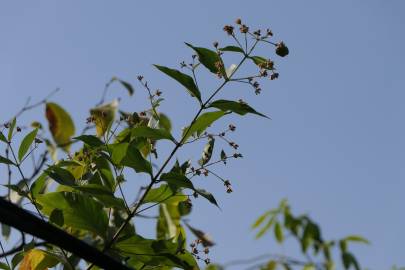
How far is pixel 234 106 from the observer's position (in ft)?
4.39

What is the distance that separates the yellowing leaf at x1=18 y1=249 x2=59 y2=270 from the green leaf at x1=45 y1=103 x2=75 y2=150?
1.32 metres

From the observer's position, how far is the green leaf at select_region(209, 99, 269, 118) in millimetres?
1319

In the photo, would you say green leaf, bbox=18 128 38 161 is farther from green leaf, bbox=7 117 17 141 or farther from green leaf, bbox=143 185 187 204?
green leaf, bbox=143 185 187 204

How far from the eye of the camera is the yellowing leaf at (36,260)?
4.71ft

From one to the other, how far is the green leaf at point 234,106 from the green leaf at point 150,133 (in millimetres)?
141

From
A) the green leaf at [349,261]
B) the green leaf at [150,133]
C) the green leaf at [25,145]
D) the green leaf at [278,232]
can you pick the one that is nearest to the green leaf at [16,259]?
the green leaf at [25,145]

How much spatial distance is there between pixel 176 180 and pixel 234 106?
0.23 metres

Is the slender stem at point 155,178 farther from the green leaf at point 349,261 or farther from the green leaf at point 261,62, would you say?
the green leaf at point 349,261

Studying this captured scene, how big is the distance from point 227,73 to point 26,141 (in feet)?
1.96

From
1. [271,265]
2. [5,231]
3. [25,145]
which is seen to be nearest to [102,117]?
[25,145]

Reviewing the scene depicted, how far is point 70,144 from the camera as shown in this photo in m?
2.74

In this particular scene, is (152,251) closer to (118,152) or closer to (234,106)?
(118,152)

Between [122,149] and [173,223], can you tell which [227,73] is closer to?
[122,149]

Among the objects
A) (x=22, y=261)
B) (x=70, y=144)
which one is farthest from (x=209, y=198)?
(x=70, y=144)
